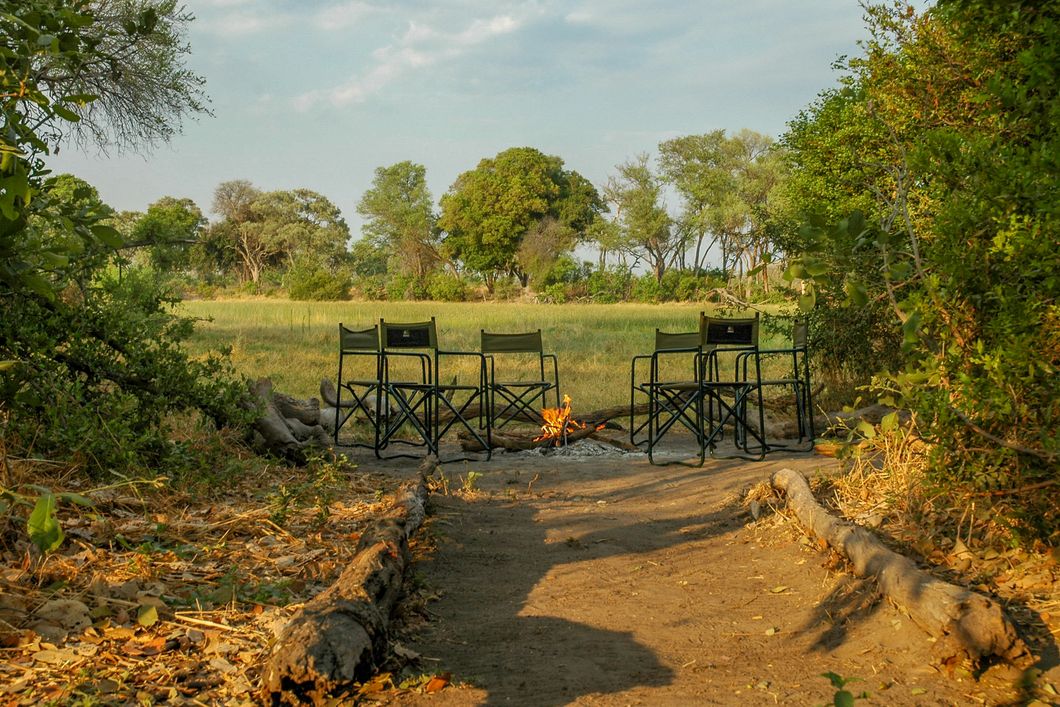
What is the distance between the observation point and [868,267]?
4434 millimetres

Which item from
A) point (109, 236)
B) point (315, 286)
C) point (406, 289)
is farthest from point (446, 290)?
point (109, 236)

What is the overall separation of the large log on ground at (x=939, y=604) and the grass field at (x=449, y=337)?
434 centimetres

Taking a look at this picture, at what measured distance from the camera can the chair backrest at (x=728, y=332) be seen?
7.25 m

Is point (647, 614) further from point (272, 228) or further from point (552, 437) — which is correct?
point (272, 228)

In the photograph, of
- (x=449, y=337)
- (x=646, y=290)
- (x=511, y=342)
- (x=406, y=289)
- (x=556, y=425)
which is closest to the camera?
(x=556, y=425)

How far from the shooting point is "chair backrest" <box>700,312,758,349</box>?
23.8 feet

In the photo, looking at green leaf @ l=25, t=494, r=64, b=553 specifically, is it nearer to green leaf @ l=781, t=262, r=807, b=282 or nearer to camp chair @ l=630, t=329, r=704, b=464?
green leaf @ l=781, t=262, r=807, b=282

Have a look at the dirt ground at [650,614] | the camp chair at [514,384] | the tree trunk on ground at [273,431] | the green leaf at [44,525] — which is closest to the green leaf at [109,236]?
the green leaf at [44,525]

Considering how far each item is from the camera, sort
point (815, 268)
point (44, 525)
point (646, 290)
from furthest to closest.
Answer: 1. point (646, 290)
2. point (815, 268)
3. point (44, 525)

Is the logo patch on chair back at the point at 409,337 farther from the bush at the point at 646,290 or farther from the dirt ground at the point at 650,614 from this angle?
the bush at the point at 646,290

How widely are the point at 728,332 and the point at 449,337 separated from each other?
12.7 meters

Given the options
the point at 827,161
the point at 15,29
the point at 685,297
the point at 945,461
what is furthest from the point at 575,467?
the point at 685,297

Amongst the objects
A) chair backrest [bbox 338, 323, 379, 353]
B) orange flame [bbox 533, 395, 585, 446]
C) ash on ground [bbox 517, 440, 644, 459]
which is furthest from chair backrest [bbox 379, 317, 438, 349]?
ash on ground [bbox 517, 440, 644, 459]

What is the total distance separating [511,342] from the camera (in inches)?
334
